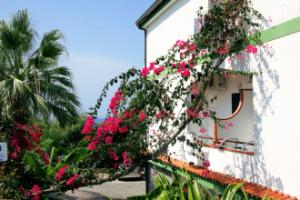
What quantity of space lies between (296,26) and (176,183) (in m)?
3.44

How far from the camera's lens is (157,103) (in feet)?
28.2

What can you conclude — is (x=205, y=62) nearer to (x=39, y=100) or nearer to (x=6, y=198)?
(x=6, y=198)

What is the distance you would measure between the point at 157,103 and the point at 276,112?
2582 millimetres

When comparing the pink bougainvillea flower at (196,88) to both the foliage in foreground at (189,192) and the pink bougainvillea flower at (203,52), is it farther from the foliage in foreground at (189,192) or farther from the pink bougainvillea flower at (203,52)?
the foliage in foreground at (189,192)

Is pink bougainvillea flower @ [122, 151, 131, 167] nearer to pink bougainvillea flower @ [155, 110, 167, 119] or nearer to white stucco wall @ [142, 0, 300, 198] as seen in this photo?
pink bougainvillea flower @ [155, 110, 167, 119]

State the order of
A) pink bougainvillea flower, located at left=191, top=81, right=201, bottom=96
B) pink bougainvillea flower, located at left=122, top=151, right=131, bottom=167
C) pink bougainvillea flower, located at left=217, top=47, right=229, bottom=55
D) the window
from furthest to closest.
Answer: the window, pink bougainvillea flower, located at left=122, top=151, right=131, bottom=167, pink bougainvillea flower, located at left=191, top=81, right=201, bottom=96, pink bougainvillea flower, located at left=217, top=47, right=229, bottom=55

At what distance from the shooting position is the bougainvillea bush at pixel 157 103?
26.9ft

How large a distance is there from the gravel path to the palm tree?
8.64 feet

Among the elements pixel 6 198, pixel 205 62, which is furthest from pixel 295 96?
pixel 6 198

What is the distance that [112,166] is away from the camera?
9812 millimetres

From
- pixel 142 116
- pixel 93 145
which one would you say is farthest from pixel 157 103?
pixel 93 145

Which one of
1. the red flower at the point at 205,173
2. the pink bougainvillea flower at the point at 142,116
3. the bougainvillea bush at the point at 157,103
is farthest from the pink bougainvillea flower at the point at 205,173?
the pink bougainvillea flower at the point at 142,116

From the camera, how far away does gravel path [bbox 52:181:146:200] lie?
1349 centimetres

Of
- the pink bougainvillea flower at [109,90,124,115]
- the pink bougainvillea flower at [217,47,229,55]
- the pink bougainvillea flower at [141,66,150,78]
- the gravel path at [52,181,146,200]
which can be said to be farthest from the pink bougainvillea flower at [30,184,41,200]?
the pink bougainvillea flower at [217,47,229,55]
